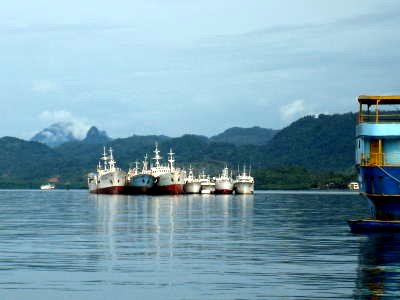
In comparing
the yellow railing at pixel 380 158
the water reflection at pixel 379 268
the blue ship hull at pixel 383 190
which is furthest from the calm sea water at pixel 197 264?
the yellow railing at pixel 380 158

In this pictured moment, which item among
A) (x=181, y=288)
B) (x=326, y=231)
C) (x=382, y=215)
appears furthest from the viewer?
(x=326, y=231)

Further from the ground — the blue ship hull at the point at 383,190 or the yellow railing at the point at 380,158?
the yellow railing at the point at 380,158

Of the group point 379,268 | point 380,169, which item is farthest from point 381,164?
point 379,268

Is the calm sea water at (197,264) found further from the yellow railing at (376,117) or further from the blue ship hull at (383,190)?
the yellow railing at (376,117)

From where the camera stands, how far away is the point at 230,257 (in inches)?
1994

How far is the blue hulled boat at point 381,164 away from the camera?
66.4 metres

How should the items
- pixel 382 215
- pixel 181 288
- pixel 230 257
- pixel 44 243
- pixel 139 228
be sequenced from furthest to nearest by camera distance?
pixel 139 228, pixel 382 215, pixel 44 243, pixel 230 257, pixel 181 288

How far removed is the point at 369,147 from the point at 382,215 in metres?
4.90

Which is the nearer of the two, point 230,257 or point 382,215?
point 230,257

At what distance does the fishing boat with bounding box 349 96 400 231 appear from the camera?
2613 inches

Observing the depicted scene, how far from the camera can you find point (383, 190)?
66.5m

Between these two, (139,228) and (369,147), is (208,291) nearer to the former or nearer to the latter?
(369,147)

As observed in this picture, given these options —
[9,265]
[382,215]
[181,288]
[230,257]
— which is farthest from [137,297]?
[382,215]

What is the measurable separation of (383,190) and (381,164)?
1818mm
